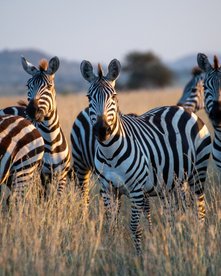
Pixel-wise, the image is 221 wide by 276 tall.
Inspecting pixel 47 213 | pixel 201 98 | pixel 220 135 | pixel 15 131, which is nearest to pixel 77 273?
pixel 47 213

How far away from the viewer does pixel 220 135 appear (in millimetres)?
7145

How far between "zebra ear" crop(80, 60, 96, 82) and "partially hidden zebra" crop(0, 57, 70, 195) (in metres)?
1.28

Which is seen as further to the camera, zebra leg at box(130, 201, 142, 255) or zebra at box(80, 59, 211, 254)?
zebra leg at box(130, 201, 142, 255)

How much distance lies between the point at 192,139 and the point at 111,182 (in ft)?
5.23

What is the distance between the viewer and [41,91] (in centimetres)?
784

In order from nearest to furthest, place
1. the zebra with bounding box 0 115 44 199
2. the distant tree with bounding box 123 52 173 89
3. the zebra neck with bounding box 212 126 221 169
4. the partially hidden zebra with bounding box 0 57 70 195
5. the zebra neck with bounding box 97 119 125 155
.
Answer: the zebra neck with bounding box 97 119 125 155, the zebra with bounding box 0 115 44 199, the zebra neck with bounding box 212 126 221 169, the partially hidden zebra with bounding box 0 57 70 195, the distant tree with bounding box 123 52 173 89

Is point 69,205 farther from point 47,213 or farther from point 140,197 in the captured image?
point 140,197

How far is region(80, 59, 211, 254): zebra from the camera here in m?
6.34

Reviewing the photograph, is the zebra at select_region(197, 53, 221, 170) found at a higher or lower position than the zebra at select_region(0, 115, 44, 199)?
higher

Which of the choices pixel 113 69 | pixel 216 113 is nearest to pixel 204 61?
pixel 216 113

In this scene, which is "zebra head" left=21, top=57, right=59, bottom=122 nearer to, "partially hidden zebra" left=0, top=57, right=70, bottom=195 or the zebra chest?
"partially hidden zebra" left=0, top=57, right=70, bottom=195

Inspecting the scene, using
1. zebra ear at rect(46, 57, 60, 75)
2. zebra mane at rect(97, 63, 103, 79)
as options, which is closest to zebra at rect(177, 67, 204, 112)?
zebra ear at rect(46, 57, 60, 75)

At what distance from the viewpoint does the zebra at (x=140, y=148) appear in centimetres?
634

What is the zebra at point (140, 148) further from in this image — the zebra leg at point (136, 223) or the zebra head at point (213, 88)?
the zebra head at point (213, 88)
